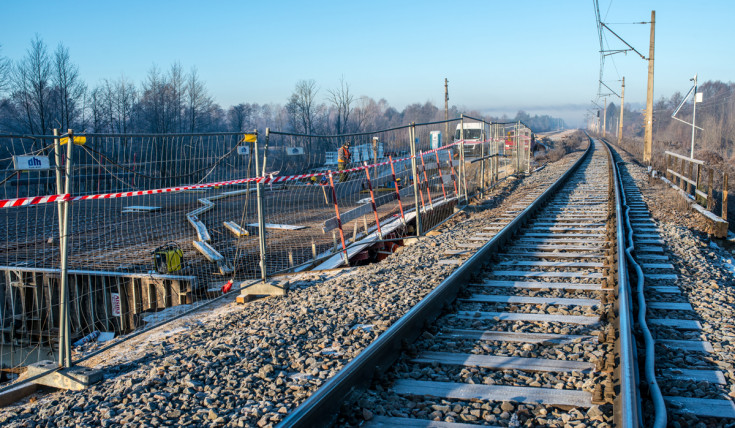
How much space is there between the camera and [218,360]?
453 centimetres

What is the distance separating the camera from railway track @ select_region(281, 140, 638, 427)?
11.1 ft

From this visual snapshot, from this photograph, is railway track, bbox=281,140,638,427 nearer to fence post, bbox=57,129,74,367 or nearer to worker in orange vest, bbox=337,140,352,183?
fence post, bbox=57,129,74,367

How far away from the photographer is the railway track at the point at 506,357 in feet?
11.1

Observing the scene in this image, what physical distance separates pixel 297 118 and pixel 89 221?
159 feet

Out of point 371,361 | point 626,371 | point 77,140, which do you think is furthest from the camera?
point 77,140

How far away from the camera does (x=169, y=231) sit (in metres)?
16.1

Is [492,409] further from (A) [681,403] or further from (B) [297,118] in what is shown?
(B) [297,118]

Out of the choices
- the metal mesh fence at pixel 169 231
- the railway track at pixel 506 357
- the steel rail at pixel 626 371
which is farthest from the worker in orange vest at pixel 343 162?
the steel rail at pixel 626 371

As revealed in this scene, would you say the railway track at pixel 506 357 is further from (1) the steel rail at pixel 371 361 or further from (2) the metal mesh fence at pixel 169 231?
(2) the metal mesh fence at pixel 169 231

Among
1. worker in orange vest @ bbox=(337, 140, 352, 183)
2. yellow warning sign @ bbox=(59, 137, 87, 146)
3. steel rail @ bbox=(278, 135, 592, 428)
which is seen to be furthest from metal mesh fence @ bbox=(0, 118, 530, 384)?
steel rail @ bbox=(278, 135, 592, 428)

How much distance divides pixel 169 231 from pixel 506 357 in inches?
530

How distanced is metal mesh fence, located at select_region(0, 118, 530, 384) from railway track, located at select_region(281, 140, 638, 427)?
110 inches

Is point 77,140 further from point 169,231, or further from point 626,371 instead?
point 169,231

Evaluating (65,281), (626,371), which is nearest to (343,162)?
(65,281)
